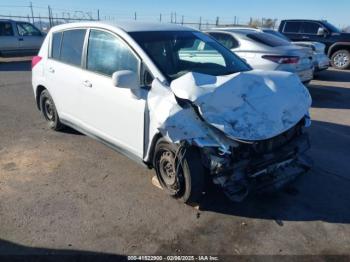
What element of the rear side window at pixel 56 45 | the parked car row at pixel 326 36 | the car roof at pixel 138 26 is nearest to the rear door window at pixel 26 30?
the parked car row at pixel 326 36

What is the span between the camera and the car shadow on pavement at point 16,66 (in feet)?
46.5

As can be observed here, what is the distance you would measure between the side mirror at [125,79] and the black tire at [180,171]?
0.66 metres

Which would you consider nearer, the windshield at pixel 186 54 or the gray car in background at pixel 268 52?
the windshield at pixel 186 54

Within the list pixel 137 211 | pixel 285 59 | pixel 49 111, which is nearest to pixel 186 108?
pixel 137 211

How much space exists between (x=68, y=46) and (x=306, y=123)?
347 centimetres

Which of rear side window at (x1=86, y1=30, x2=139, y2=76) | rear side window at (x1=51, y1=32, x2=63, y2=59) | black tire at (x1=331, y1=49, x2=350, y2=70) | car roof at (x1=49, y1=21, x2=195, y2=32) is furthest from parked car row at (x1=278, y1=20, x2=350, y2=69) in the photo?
rear side window at (x1=86, y1=30, x2=139, y2=76)

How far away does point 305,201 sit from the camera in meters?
4.02

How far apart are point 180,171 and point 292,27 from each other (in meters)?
13.0

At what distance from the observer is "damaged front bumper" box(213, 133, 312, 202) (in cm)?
357

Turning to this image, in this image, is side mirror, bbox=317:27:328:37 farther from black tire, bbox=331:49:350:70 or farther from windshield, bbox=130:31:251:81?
→ windshield, bbox=130:31:251:81

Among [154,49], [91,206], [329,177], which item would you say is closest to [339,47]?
[329,177]

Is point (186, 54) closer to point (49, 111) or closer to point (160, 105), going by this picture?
point (160, 105)

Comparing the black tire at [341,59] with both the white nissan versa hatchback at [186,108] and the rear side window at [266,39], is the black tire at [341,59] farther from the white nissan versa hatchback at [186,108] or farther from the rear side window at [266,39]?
the white nissan versa hatchback at [186,108]

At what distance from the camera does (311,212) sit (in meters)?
3.82
